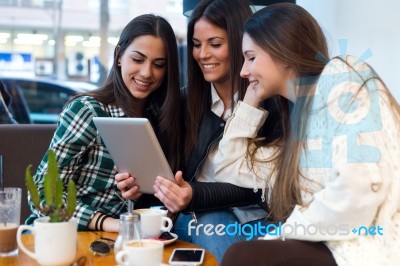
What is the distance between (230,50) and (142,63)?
31 cm

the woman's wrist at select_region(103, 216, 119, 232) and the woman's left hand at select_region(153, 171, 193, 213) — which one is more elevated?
the woman's left hand at select_region(153, 171, 193, 213)

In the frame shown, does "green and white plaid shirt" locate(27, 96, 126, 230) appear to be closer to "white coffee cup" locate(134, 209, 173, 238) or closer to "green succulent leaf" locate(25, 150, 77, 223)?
"white coffee cup" locate(134, 209, 173, 238)

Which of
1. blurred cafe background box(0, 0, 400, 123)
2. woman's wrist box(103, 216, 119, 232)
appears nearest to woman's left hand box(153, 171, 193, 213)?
woman's wrist box(103, 216, 119, 232)

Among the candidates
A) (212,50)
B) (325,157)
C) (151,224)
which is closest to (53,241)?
(151,224)

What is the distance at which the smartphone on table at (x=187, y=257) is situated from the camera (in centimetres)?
129

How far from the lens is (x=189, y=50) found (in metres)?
2.05

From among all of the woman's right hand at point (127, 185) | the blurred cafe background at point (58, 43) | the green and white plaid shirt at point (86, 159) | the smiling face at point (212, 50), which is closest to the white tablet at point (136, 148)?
the woman's right hand at point (127, 185)

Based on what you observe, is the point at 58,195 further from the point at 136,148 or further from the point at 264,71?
the point at 264,71

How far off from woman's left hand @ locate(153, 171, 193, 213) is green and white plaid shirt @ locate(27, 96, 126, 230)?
0.24 meters

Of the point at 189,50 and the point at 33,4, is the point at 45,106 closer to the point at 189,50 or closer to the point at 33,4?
the point at 33,4

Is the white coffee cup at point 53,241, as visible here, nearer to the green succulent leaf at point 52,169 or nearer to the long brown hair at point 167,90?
the green succulent leaf at point 52,169

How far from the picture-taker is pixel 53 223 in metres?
1.21

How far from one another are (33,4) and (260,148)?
118 inches

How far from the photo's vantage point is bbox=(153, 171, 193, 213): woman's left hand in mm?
1665
